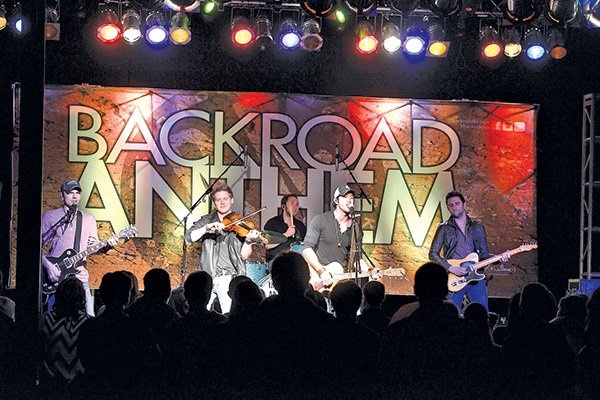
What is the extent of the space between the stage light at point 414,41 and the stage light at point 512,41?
1.06 m

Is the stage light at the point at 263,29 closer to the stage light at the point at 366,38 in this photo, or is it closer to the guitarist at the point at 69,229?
the stage light at the point at 366,38

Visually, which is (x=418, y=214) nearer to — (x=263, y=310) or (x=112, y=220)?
(x=112, y=220)

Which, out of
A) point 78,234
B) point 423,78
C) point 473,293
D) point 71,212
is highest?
point 423,78

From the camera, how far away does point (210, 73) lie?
12164 millimetres

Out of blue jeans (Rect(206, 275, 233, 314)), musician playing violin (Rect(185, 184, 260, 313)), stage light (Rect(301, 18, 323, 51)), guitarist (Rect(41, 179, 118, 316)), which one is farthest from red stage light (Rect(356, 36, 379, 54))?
guitarist (Rect(41, 179, 118, 316))

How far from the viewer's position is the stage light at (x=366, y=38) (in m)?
11.3

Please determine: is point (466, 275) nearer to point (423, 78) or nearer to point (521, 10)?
point (423, 78)

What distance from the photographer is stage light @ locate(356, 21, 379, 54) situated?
11.3 metres

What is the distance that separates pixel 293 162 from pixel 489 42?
3.08 m


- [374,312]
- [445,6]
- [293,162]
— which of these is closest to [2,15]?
[293,162]

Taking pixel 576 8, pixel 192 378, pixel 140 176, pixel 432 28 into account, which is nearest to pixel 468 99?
pixel 432 28

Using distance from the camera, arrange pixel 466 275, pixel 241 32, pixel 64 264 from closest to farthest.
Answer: pixel 64 264 < pixel 466 275 < pixel 241 32

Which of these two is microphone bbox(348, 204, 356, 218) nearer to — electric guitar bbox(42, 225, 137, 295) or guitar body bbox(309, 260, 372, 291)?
guitar body bbox(309, 260, 372, 291)

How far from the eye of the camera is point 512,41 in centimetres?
1141
